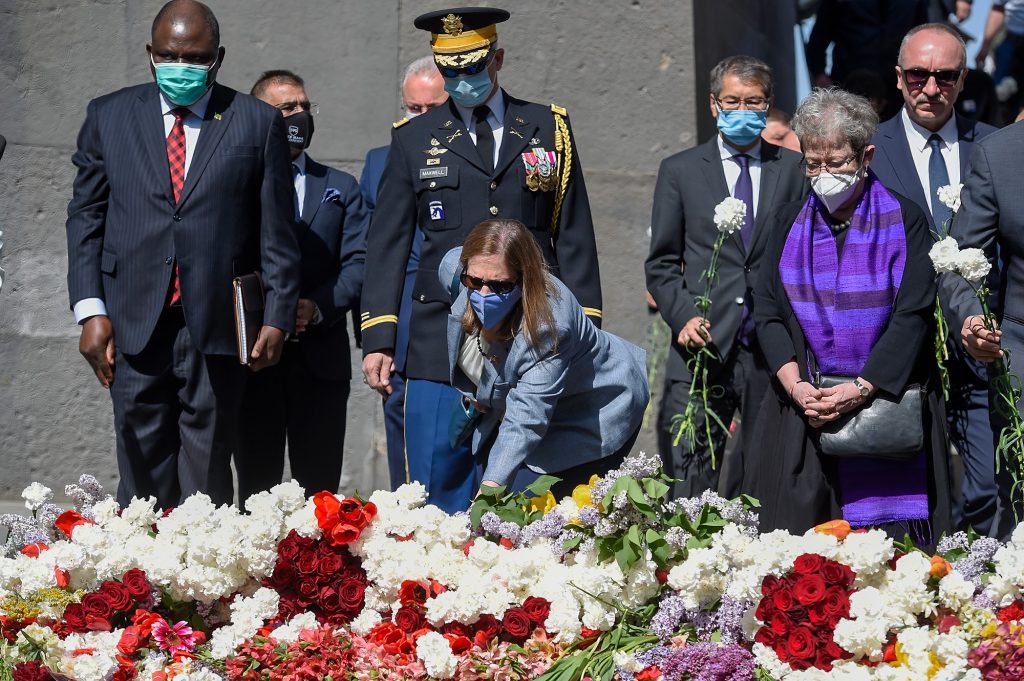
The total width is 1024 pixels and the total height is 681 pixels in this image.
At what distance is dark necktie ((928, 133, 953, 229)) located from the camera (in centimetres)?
543

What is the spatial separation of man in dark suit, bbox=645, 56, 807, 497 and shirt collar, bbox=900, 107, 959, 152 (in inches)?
18.4

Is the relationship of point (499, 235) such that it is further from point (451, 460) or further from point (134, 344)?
point (134, 344)

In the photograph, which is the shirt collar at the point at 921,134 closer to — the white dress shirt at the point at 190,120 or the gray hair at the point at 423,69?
the gray hair at the point at 423,69

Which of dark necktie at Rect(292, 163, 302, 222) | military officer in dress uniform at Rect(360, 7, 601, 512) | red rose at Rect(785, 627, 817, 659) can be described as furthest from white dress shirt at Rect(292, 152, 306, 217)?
red rose at Rect(785, 627, 817, 659)

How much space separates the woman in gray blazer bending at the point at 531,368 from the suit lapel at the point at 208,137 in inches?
37.2

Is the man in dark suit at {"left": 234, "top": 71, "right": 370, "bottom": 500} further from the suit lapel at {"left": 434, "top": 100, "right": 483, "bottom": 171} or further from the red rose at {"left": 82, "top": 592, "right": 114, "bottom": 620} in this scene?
the red rose at {"left": 82, "top": 592, "right": 114, "bottom": 620}

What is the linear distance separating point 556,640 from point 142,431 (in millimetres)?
2238

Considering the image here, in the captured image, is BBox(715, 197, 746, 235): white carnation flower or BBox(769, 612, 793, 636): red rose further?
BBox(715, 197, 746, 235): white carnation flower

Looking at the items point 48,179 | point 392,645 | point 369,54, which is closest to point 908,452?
point 392,645

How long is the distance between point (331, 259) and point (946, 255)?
2.78 m

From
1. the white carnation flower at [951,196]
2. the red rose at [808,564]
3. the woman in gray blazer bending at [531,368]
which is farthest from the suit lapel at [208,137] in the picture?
the red rose at [808,564]

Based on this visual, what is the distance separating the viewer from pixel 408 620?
3549mm

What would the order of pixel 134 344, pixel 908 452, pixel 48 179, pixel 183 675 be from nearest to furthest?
pixel 183 675
pixel 908 452
pixel 134 344
pixel 48 179

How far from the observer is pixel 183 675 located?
11.3 ft
